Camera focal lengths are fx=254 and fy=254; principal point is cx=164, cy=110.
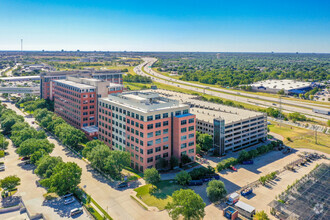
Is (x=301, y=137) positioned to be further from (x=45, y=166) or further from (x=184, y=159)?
(x=45, y=166)

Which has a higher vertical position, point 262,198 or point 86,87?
point 86,87

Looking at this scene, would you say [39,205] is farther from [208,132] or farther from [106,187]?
[208,132]

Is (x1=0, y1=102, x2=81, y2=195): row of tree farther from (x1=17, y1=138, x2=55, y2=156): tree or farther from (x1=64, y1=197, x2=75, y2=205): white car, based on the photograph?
(x1=64, y1=197, x2=75, y2=205): white car

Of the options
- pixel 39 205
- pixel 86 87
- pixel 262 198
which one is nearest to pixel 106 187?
pixel 39 205

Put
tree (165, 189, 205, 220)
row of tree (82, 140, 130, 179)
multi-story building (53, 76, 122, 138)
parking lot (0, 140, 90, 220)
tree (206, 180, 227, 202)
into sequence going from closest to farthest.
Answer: tree (165, 189, 205, 220)
parking lot (0, 140, 90, 220)
tree (206, 180, 227, 202)
row of tree (82, 140, 130, 179)
multi-story building (53, 76, 122, 138)

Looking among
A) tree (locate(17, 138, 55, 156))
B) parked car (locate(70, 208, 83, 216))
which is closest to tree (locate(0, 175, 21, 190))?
tree (locate(17, 138, 55, 156))

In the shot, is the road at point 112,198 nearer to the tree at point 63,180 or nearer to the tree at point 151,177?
the tree at point 151,177

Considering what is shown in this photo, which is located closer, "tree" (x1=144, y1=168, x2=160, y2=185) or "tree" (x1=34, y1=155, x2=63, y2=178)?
"tree" (x1=144, y1=168, x2=160, y2=185)
